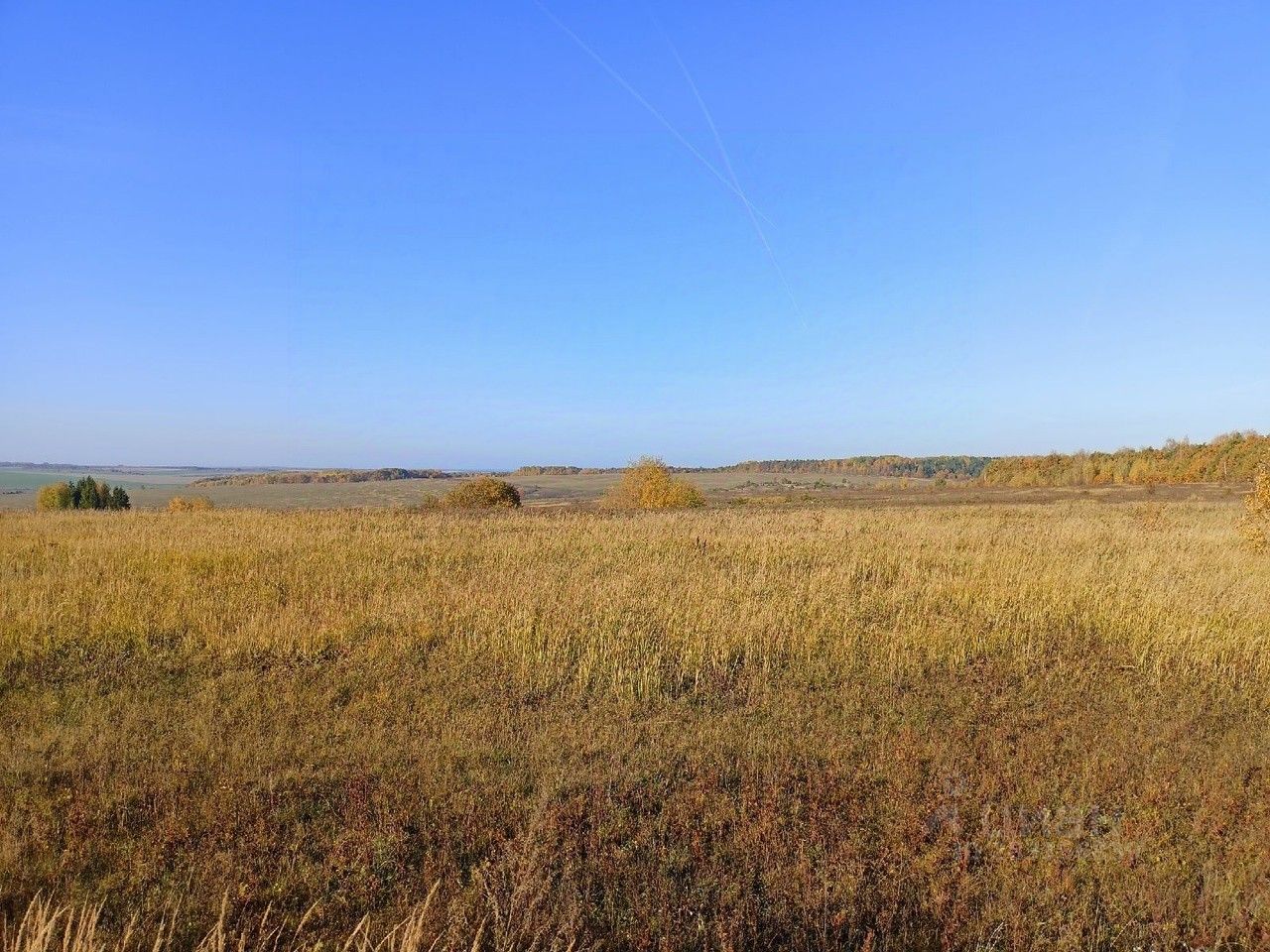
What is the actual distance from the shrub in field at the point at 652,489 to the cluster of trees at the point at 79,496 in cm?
4703

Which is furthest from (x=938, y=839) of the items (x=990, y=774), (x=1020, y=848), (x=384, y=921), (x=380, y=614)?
(x=380, y=614)

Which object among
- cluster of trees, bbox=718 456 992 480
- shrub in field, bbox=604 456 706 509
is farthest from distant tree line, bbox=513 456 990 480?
shrub in field, bbox=604 456 706 509

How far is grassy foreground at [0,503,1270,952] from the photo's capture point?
3910 mm

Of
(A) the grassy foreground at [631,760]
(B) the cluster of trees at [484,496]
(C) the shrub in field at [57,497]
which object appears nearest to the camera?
(A) the grassy foreground at [631,760]

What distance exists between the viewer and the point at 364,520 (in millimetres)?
23297

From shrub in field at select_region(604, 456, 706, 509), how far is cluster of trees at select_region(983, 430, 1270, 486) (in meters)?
42.0

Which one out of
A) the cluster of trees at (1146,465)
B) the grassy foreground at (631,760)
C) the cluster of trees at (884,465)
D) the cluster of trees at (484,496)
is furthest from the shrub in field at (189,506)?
the cluster of trees at (884,465)

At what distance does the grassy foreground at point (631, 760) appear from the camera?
3910 mm

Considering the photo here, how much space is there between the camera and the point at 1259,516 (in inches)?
Result: 688

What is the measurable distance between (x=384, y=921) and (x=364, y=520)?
69.4 feet

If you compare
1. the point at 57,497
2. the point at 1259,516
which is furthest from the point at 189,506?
the point at 1259,516

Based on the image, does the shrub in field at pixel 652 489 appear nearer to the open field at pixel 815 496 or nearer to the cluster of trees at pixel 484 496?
the open field at pixel 815 496

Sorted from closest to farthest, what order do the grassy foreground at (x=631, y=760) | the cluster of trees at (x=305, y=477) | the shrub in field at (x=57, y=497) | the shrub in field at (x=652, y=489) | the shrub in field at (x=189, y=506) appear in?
the grassy foreground at (x=631, y=760) → the shrub in field at (x=189, y=506) → the shrub in field at (x=652, y=489) → the shrub in field at (x=57, y=497) → the cluster of trees at (x=305, y=477)

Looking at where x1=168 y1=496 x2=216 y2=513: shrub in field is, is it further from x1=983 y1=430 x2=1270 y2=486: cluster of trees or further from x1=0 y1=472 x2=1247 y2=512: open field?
x1=983 y1=430 x2=1270 y2=486: cluster of trees
